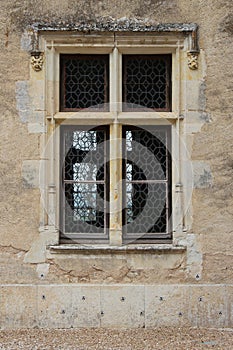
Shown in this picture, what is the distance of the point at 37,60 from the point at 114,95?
0.83 m

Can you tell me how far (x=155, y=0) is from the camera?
6.40 meters

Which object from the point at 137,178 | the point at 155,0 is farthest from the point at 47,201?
the point at 155,0

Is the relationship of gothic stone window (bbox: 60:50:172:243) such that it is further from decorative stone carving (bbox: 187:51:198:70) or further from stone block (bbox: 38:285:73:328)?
stone block (bbox: 38:285:73:328)

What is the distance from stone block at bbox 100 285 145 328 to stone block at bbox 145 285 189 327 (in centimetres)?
7

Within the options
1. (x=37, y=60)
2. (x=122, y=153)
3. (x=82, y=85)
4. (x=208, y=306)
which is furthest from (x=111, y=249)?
(x=37, y=60)

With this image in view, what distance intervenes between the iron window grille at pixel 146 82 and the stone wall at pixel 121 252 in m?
0.30

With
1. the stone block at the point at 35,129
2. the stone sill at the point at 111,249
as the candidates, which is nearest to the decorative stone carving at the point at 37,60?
the stone block at the point at 35,129

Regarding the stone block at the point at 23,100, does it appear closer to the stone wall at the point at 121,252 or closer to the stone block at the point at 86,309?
the stone wall at the point at 121,252

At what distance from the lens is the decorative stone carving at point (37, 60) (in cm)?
635

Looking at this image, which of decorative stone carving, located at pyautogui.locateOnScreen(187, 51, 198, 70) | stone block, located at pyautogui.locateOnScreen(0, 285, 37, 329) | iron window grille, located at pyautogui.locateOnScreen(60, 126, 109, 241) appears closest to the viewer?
stone block, located at pyautogui.locateOnScreen(0, 285, 37, 329)

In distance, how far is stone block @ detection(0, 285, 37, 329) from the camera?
6.24m

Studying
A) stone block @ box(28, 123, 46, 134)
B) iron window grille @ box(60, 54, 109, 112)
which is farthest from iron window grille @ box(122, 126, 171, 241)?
stone block @ box(28, 123, 46, 134)

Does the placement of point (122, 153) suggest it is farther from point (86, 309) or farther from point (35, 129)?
point (86, 309)

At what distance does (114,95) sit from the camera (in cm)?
642
